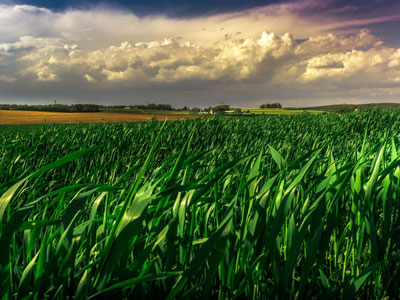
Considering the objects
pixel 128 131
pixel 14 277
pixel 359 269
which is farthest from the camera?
pixel 128 131

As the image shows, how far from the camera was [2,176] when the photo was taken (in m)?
4.50

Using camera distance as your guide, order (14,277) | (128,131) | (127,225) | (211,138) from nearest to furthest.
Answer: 1. (127,225)
2. (14,277)
3. (128,131)
4. (211,138)

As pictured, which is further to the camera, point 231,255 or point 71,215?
point 231,255

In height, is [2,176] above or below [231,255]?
below

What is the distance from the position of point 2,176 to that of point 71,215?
4448 mm

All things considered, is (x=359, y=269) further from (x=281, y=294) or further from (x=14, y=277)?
(x=14, y=277)

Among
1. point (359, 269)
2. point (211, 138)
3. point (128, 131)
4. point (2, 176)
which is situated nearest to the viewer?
point (359, 269)

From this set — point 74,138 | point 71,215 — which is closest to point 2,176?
point 74,138

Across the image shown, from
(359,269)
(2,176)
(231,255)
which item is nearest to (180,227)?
(231,255)

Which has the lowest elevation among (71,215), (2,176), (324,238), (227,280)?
(2,176)

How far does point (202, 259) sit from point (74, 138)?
6866 millimetres

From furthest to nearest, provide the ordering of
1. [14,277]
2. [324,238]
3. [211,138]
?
[211,138]
[14,277]
[324,238]

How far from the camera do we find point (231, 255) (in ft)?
3.51

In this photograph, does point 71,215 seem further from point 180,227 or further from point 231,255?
point 231,255
